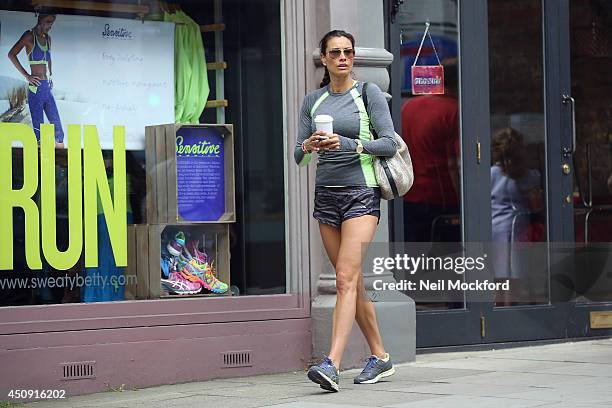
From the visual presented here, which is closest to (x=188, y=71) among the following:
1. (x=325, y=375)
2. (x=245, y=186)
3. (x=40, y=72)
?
(x=245, y=186)

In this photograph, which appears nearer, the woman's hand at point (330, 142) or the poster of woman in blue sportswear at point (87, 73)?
the woman's hand at point (330, 142)

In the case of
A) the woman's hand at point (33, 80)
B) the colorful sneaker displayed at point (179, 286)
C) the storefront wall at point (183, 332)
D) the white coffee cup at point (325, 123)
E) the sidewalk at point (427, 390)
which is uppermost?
the woman's hand at point (33, 80)

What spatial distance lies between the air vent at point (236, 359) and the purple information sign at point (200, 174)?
3.10 feet

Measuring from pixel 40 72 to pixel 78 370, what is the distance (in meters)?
1.90

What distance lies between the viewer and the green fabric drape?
8656mm

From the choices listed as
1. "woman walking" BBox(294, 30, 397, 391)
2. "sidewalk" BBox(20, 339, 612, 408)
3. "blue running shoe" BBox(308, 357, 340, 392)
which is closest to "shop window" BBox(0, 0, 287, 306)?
"sidewalk" BBox(20, 339, 612, 408)

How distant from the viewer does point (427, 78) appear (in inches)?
385

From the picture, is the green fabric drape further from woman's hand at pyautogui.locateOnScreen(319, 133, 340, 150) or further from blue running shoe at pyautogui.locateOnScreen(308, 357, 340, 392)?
blue running shoe at pyautogui.locateOnScreen(308, 357, 340, 392)

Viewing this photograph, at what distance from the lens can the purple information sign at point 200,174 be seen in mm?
8602

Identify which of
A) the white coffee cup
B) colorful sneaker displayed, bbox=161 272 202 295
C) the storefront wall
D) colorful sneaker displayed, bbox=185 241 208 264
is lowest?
the storefront wall

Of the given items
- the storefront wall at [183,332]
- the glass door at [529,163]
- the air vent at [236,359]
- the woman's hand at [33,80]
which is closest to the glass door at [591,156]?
the glass door at [529,163]

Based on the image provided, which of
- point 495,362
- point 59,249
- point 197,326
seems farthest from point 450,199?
point 59,249

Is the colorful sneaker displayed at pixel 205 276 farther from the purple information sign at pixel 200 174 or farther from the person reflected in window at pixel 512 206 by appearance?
the person reflected in window at pixel 512 206

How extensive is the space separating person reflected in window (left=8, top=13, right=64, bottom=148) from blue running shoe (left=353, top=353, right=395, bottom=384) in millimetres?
2330
